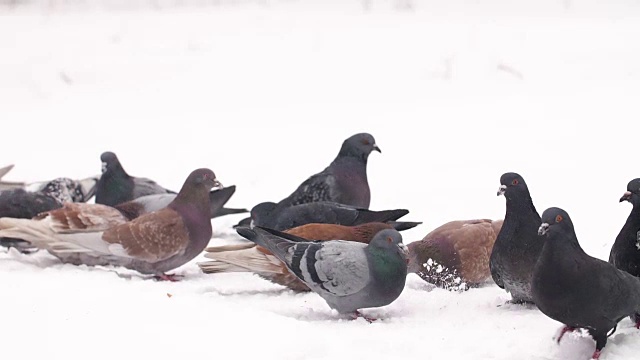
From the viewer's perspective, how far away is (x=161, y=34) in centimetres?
1491

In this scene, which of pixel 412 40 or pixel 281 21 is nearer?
pixel 412 40

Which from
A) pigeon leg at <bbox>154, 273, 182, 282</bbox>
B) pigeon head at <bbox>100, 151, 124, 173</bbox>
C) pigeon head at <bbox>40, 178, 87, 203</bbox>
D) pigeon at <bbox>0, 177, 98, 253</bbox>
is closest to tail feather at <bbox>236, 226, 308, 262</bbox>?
pigeon leg at <bbox>154, 273, 182, 282</bbox>

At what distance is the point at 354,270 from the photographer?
5910 millimetres

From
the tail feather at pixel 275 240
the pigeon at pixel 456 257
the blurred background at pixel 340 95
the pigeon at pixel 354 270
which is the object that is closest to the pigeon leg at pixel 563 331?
the pigeon at pixel 354 270

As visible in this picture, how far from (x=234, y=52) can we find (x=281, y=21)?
1.14 metres

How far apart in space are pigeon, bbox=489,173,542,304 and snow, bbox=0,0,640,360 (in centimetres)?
18

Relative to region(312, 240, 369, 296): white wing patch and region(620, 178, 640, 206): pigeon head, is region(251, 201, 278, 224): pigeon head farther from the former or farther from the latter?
region(620, 178, 640, 206): pigeon head

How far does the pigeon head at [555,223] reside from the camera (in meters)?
5.04

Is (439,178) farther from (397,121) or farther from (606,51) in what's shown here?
(606,51)

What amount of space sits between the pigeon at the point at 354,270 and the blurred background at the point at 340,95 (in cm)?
207

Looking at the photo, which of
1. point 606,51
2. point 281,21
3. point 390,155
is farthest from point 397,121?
point 281,21

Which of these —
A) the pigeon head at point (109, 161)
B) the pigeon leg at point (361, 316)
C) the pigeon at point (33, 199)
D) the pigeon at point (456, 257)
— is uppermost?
the pigeon head at point (109, 161)

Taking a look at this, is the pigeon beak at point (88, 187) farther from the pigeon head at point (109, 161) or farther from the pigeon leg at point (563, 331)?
the pigeon leg at point (563, 331)

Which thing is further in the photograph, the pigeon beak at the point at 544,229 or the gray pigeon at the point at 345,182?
the gray pigeon at the point at 345,182
